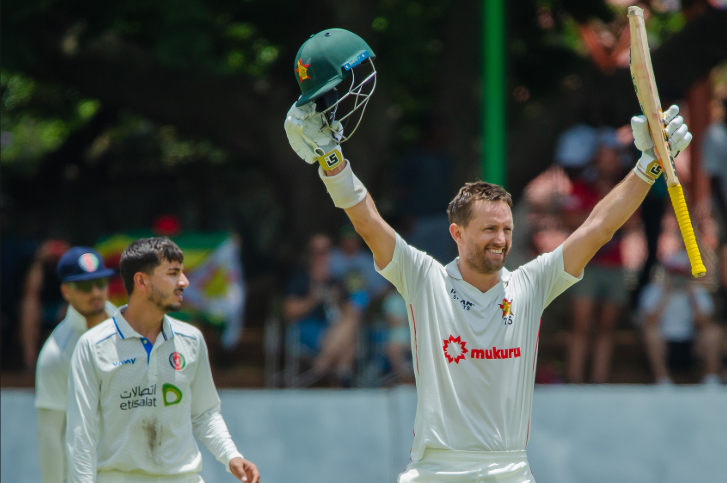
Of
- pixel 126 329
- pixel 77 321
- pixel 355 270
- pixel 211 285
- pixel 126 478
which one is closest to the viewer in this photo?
pixel 126 478

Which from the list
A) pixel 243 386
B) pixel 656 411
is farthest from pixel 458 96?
pixel 656 411

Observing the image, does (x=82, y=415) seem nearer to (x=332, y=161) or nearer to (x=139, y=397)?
(x=139, y=397)

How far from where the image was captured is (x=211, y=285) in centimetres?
1056

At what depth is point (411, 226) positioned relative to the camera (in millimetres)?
10805

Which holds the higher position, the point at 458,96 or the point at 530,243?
the point at 458,96

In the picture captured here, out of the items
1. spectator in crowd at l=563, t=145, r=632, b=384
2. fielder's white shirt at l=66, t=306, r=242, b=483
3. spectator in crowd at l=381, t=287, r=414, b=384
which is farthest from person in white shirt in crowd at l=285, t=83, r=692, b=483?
spectator in crowd at l=563, t=145, r=632, b=384

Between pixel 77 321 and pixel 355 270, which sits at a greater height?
pixel 355 270

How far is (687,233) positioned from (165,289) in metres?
2.37

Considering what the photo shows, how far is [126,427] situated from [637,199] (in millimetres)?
2508

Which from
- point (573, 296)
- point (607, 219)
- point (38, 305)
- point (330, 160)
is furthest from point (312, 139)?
point (38, 305)

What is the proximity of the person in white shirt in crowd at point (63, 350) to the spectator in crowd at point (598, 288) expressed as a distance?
19.6 ft

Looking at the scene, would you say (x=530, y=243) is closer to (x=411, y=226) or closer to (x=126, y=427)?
(x=411, y=226)

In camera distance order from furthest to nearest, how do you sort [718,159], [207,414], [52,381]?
[718,159] → [52,381] → [207,414]

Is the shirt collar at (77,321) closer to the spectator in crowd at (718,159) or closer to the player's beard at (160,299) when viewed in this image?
the player's beard at (160,299)
